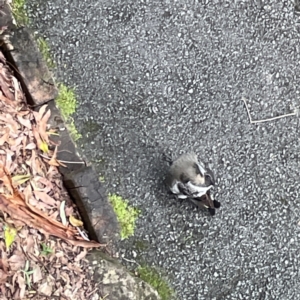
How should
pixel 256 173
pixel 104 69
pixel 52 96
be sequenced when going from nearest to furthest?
1. pixel 52 96
2. pixel 104 69
3. pixel 256 173

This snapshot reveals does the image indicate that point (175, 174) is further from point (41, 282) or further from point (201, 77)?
point (41, 282)

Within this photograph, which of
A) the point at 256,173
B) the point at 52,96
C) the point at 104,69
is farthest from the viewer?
the point at 256,173

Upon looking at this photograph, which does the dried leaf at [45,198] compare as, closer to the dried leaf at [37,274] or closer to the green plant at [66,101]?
the dried leaf at [37,274]

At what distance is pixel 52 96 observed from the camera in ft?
12.5

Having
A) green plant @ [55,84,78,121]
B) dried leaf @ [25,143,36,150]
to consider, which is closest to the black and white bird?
green plant @ [55,84,78,121]

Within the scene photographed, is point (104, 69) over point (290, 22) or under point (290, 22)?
over

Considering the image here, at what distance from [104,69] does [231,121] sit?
101 centimetres

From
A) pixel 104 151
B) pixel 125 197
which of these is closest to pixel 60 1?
pixel 104 151

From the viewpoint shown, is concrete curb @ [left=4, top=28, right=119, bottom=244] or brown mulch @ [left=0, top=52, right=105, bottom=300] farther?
concrete curb @ [left=4, top=28, right=119, bottom=244]

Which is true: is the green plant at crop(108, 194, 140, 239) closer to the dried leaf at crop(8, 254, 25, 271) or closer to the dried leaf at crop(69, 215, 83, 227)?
the dried leaf at crop(69, 215, 83, 227)

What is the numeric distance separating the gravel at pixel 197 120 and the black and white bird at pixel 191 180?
106 millimetres

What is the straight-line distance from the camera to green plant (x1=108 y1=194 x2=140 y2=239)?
3.96 meters

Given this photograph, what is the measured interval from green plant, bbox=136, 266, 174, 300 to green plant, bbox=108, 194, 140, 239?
0.26 meters

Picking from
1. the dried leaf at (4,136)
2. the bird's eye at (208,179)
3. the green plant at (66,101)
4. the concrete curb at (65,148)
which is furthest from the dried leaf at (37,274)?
the bird's eye at (208,179)
